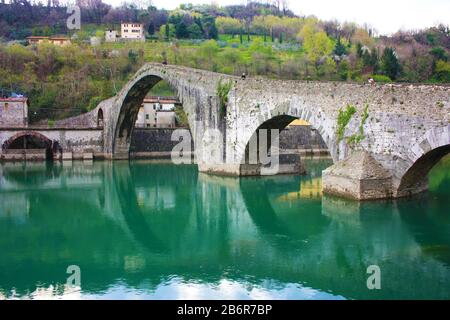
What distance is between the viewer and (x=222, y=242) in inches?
599

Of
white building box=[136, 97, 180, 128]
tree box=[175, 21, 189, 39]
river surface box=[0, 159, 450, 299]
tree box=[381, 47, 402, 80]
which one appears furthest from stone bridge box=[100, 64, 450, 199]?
tree box=[175, 21, 189, 39]

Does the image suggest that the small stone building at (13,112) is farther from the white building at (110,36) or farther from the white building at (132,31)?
the white building at (132,31)

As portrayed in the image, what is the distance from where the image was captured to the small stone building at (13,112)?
43156mm

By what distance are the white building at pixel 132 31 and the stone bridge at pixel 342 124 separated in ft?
181

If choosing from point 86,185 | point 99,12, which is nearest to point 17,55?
point 99,12

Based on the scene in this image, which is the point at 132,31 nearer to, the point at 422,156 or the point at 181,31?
the point at 181,31

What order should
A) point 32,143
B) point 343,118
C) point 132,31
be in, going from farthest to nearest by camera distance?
point 132,31
point 32,143
point 343,118

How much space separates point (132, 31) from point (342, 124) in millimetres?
69303

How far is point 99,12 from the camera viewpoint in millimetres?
93750

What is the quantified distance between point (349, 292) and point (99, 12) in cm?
8935

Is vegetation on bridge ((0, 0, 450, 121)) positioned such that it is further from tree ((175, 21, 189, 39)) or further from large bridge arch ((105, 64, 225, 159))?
large bridge arch ((105, 64, 225, 159))

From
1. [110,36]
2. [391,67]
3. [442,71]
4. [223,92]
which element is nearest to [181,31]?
[110,36]

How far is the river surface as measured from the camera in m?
11.3

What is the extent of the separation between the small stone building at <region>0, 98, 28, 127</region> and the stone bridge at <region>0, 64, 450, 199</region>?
17736 millimetres
